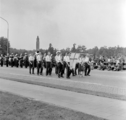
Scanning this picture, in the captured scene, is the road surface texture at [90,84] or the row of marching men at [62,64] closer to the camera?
Answer: the road surface texture at [90,84]

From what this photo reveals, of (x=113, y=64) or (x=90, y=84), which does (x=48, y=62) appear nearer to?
(x=90, y=84)

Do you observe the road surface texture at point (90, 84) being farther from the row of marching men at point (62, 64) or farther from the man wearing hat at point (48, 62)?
the man wearing hat at point (48, 62)

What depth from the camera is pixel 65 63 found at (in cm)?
1673

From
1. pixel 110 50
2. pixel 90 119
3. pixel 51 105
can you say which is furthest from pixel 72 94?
pixel 110 50

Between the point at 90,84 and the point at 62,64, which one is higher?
the point at 62,64

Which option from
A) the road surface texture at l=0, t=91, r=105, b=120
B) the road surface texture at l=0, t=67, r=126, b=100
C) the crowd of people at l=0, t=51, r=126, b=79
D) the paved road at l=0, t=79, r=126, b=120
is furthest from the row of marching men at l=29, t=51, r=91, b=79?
the road surface texture at l=0, t=91, r=105, b=120

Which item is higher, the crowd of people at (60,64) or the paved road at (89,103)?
the crowd of people at (60,64)

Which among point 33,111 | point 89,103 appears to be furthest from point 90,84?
point 33,111

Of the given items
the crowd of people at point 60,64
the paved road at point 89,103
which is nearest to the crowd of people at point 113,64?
Result: the crowd of people at point 60,64

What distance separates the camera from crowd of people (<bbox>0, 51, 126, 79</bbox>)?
54.3ft

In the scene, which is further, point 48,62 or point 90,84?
point 48,62

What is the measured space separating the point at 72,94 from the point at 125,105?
7.85ft

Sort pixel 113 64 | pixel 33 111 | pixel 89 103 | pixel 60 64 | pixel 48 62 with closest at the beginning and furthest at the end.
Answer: pixel 33 111 → pixel 89 103 → pixel 60 64 → pixel 48 62 → pixel 113 64

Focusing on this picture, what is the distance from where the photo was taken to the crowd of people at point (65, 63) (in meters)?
16.6
